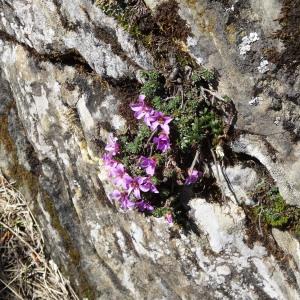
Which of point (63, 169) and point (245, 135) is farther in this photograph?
point (63, 169)

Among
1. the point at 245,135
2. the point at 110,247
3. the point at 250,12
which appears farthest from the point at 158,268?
the point at 250,12

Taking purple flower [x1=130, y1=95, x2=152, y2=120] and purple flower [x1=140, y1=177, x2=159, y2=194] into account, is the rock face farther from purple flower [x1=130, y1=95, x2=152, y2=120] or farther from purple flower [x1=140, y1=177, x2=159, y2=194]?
purple flower [x1=140, y1=177, x2=159, y2=194]

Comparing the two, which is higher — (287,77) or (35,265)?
(287,77)

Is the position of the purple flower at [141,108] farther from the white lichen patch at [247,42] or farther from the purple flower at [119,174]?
the white lichen patch at [247,42]

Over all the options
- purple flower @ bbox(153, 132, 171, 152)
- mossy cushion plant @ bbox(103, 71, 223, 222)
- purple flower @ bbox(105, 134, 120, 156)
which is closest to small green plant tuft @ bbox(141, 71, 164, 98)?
mossy cushion plant @ bbox(103, 71, 223, 222)

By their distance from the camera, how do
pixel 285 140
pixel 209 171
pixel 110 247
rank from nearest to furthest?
pixel 285 140 < pixel 209 171 < pixel 110 247

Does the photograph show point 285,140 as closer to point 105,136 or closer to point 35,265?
point 105,136

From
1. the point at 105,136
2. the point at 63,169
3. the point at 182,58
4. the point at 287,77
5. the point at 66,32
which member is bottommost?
the point at 63,169

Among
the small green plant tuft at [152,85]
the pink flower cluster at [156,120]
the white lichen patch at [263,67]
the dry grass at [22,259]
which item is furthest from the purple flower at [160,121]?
the dry grass at [22,259]
